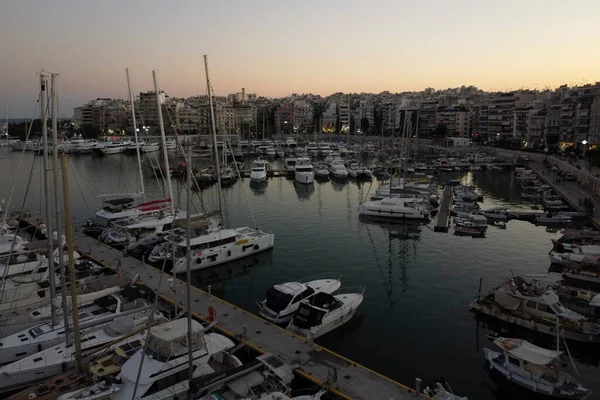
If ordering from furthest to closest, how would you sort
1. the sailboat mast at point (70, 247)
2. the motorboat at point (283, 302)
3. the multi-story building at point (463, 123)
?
1. the multi-story building at point (463, 123)
2. the motorboat at point (283, 302)
3. the sailboat mast at point (70, 247)

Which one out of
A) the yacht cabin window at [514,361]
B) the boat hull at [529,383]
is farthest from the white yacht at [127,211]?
the yacht cabin window at [514,361]

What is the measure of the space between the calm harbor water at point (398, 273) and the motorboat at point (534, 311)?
0.49m

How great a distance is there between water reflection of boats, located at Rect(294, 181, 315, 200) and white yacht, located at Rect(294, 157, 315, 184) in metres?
0.51

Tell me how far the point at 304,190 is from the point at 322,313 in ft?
118

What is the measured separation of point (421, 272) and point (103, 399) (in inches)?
718

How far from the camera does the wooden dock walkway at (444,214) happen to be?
35.3 meters

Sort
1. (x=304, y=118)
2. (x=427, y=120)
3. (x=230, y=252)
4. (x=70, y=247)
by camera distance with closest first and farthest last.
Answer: (x=70, y=247)
(x=230, y=252)
(x=427, y=120)
(x=304, y=118)

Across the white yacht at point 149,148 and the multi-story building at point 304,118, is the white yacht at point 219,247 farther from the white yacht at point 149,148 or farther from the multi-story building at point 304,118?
the multi-story building at point 304,118

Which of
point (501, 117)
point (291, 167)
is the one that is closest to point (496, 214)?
point (291, 167)

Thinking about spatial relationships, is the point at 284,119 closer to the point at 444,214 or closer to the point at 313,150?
the point at 313,150

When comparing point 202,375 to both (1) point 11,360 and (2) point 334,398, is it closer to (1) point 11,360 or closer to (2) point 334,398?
(2) point 334,398

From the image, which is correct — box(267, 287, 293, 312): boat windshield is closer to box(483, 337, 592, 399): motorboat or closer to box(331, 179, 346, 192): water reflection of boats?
box(483, 337, 592, 399): motorboat

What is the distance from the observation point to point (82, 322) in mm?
16688

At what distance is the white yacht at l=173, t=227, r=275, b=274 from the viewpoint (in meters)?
25.4
